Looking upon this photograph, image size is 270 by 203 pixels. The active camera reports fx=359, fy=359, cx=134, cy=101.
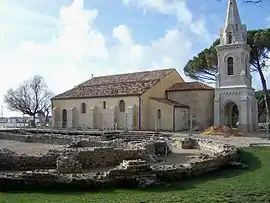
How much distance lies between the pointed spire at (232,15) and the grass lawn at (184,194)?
33097mm

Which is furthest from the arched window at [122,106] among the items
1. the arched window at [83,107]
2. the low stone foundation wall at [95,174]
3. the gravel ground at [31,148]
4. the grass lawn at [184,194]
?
the grass lawn at [184,194]

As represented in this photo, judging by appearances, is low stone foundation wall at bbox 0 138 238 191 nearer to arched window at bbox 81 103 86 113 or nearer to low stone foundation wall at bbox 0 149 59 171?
low stone foundation wall at bbox 0 149 59 171

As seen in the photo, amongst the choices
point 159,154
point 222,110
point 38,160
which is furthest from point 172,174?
point 222,110

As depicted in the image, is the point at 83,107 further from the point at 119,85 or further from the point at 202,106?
the point at 202,106

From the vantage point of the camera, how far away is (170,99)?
49031 mm

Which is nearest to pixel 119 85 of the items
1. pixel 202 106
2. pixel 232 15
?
pixel 202 106

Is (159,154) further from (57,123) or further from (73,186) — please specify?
(57,123)

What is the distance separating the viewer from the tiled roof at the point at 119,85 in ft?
157

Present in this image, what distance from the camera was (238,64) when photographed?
138ft

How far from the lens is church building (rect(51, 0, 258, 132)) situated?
41956mm

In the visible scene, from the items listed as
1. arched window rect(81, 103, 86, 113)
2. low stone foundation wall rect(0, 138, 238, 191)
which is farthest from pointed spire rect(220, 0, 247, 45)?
low stone foundation wall rect(0, 138, 238, 191)

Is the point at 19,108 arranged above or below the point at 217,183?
above

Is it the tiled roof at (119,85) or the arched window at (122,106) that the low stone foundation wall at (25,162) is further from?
the arched window at (122,106)

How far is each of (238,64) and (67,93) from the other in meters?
26.7
